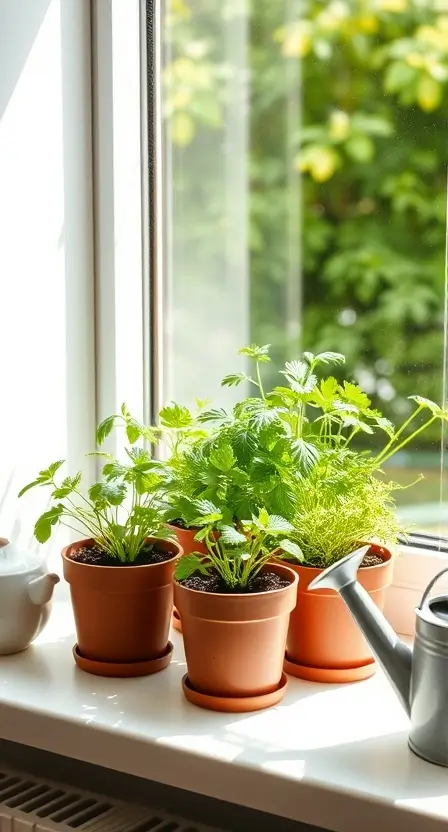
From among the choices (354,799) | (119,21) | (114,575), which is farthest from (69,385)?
(354,799)

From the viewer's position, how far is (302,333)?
1539 mm

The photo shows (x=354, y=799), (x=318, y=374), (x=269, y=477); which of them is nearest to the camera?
(x=354, y=799)

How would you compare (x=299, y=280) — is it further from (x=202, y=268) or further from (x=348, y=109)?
(x=348, y=109)

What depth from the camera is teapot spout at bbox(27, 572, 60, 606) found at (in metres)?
1.24

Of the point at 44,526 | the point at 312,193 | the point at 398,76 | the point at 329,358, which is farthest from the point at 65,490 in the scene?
the point at 398,76

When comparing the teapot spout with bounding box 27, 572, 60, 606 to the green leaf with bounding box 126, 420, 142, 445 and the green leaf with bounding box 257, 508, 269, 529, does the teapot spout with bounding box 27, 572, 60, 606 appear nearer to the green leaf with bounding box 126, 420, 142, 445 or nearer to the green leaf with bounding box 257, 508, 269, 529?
the green leaf with bounding box 126, 420, 142, 445

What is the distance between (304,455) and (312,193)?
57 cm

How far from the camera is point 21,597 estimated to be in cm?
123

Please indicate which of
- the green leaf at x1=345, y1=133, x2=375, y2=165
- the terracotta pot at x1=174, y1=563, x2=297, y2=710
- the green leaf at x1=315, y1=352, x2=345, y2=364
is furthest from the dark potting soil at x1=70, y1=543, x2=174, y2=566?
the green leaf at x1=345, y1=133, x2=375, y2=165

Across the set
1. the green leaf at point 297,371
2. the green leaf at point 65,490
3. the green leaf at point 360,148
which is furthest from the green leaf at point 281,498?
the green leaf at point 360,148

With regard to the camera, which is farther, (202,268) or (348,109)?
(202,268)

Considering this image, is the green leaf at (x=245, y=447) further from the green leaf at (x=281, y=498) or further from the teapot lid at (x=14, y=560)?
the teapot lid at (x=14, y=560)

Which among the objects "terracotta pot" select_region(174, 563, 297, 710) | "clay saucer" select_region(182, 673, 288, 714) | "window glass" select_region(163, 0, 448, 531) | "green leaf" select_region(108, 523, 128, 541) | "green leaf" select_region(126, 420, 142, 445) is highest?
"window glass" select_region(163, 0, 448, 531)

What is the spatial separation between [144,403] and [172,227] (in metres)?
0.29
